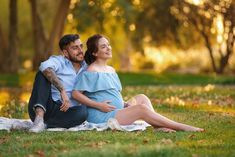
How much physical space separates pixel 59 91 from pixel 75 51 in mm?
698

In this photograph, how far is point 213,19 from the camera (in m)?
34.9

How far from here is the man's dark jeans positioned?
391 inches

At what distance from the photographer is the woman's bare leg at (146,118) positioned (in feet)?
31.5

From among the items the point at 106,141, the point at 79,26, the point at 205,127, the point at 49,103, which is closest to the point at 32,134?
the point at 49,103

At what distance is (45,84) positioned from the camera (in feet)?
32.7

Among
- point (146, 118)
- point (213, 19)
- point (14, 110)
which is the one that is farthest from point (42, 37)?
point (146, 118)

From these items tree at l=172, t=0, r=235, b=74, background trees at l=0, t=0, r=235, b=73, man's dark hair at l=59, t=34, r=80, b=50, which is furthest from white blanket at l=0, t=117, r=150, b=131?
tree at l=172, t=0, r=235, b=74

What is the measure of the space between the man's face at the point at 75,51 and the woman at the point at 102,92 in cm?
10

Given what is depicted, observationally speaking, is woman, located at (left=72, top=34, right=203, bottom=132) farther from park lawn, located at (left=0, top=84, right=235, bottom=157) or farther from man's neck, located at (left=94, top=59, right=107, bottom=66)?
park lawn, located at (left=0, top=84, right=235, bottom=157)

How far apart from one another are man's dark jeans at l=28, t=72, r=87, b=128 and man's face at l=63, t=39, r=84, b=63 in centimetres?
70

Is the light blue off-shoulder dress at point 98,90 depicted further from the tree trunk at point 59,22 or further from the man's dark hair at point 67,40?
the tree trunk at point 59,22

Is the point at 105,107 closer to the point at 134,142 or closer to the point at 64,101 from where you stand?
the point at 64,101

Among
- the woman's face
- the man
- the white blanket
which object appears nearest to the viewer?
the white blanket

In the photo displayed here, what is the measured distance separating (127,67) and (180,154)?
53258mm
